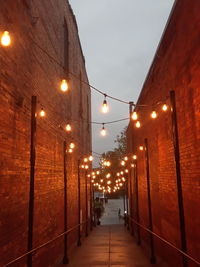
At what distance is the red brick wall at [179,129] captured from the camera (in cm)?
570

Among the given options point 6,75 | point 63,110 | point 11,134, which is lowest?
point 11,134

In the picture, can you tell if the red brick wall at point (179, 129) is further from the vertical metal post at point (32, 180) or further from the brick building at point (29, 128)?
the brick building at point (29, 128)

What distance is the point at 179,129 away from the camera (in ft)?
22.5

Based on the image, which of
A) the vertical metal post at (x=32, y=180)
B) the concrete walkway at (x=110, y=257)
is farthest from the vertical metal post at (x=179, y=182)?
the concrete walkway at (x=110, y=257)

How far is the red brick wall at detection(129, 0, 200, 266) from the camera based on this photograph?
18.7 feet

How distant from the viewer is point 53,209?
9555 mm

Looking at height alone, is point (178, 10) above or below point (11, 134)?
above

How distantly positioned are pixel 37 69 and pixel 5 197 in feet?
12.9

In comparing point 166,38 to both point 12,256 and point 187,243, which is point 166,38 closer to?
point 187,243

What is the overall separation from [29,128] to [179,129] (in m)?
3.56

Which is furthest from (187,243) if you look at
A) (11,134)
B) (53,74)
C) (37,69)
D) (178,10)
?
(53,74)

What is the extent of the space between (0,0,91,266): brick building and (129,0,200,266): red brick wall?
134 inches

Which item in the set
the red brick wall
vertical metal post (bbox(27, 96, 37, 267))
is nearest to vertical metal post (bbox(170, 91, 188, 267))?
the red brick wall

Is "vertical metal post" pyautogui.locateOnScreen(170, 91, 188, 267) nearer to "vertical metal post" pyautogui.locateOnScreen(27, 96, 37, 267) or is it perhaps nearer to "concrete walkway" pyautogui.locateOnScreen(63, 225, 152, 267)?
"vertical metal post" pyautogui.locateOnScreen(27, 96, 37, 267)
